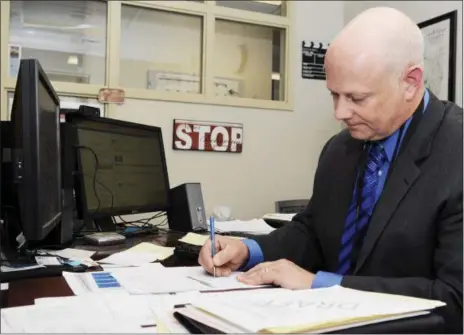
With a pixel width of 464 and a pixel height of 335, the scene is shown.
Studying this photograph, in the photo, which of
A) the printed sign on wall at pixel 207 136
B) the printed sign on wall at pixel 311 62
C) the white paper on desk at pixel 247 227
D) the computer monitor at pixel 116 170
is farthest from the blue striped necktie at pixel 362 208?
the printed sign on wall at pixel 311 62

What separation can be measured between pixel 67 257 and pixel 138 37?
7.14 ft

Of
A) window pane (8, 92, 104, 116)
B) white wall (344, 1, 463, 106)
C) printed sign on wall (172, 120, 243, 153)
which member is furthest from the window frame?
white wall (344, 1, 463, 106)

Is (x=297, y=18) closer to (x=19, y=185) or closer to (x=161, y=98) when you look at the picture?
(x=161, y=98)

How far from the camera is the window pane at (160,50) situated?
3.08m

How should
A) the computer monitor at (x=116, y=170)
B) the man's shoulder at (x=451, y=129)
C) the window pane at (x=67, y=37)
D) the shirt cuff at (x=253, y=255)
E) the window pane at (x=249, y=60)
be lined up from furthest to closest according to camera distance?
1. the window pane at (x=249, y=60)
2. the window pane at (x=67, y=37)
3. the computer monitor at (x=116, y=170)
4. the shirt cuff at (x=253, y=255)
5. the man's shoulder at (x=451, y=129)

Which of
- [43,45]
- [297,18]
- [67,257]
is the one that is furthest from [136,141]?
[297,18]

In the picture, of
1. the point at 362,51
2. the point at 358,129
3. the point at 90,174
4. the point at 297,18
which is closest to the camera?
the point at 362,51

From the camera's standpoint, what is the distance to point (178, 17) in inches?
126

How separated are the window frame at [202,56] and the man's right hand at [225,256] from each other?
1938 millimetres

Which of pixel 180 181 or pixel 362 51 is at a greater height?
pixel 362 51

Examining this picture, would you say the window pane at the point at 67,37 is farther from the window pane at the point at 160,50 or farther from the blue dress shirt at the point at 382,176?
the blue dress shirt at the point at 382,176

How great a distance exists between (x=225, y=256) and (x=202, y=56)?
2.30 meters

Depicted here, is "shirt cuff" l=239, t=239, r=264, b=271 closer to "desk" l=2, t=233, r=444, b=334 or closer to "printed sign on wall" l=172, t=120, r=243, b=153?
"desk" l=2, t=233, r=444, b=334

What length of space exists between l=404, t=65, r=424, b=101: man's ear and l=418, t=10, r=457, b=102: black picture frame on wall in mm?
1607
